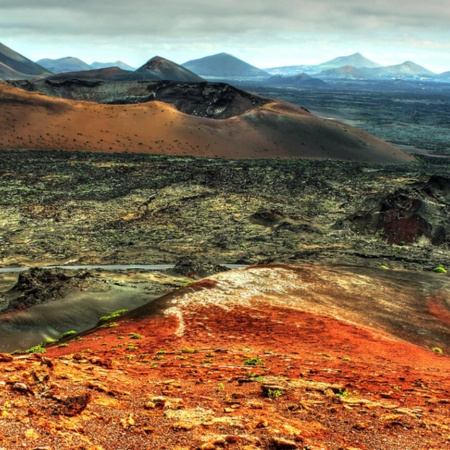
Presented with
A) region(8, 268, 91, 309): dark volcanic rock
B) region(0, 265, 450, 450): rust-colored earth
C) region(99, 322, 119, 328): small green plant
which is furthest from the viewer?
region(8, 268, 91, 309): dark volcanic rock

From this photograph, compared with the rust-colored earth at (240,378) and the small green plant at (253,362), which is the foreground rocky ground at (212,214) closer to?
the rust-colored earth at (240,378)

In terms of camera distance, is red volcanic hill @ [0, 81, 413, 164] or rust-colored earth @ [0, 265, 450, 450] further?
red volcanic hill @ [0, 81, 413, 164]

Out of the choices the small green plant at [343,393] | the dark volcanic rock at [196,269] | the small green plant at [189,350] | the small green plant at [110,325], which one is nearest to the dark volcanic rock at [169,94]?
the dark volcanic rock at [196,269]

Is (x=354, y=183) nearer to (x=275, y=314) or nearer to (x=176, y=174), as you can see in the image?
(x=176, y=174)

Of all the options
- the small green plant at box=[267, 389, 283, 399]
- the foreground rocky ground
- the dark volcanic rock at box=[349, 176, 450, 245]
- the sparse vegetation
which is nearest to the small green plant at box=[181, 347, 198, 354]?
the sparse vegetation

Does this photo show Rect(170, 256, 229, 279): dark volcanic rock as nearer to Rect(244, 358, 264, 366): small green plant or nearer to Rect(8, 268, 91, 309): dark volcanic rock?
Rect(8, 268, 91, 309): dark volcanic rock

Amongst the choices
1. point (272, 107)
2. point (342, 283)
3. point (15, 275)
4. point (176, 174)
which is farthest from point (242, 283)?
point (272, 107)
